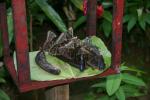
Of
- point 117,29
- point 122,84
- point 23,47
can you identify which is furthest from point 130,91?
point 23,47

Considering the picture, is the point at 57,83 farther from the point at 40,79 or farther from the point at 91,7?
the point at 91,7

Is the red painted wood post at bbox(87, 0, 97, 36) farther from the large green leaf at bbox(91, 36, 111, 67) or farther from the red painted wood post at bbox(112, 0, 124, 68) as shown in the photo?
the red painted wood post at bbox(112, 0, 124, 68)

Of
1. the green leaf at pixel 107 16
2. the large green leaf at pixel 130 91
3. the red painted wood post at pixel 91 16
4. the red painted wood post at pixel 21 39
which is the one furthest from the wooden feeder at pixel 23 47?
the green leaf at pixel 107 16

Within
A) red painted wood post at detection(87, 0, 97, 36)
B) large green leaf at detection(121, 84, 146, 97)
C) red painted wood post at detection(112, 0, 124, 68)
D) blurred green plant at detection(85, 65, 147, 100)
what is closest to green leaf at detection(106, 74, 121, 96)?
blurred green plant at detection(85, 65, 147, 100)

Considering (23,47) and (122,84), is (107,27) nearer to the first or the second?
(122,84)

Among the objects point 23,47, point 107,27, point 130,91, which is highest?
point 23,47

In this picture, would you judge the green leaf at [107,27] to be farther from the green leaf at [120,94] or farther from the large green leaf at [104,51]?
the large green leaf at [104,51]
